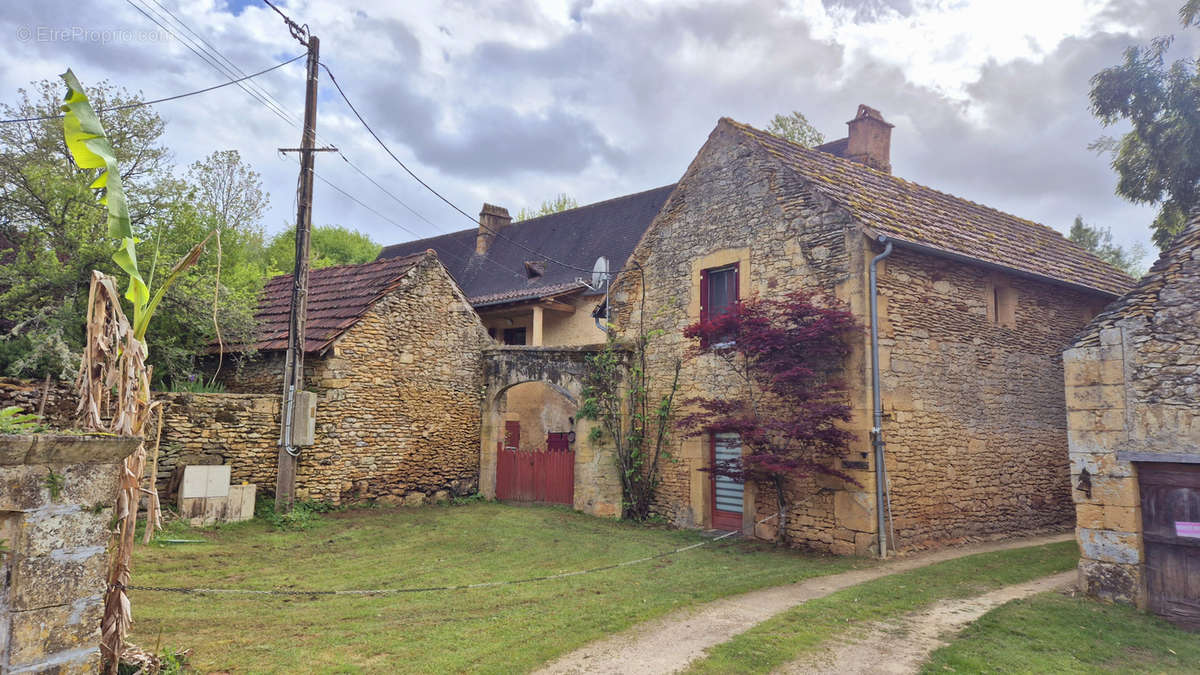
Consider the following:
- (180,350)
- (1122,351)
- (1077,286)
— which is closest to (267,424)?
(180,350)

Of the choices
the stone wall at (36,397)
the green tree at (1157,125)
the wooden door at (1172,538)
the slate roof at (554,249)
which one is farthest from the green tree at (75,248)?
the green tree at (1157,125)

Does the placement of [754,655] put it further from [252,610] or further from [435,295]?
[435,295]

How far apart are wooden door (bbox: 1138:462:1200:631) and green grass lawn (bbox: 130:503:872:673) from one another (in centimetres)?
324

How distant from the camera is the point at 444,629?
257 inches

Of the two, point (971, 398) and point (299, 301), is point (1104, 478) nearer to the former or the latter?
point (971, 398)

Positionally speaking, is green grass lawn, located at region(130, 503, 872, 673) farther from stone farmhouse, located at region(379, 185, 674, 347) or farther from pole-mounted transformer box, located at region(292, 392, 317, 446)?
stone farmhouse, located at region(379, 185, 674, 347)

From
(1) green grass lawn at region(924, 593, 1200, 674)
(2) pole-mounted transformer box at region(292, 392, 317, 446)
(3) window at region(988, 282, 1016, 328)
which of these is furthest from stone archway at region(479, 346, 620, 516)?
(1) green grass lawn at region(924, 593, 1200, 674)

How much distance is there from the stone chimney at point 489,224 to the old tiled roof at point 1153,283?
21835 millimetres

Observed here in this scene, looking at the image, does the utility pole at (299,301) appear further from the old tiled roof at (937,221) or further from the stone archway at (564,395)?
the old tiled roof at (937,221)

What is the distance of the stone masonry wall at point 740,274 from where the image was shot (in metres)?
10.6

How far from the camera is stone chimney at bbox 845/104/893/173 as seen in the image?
52.6 ft

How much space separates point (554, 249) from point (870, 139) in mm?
11648

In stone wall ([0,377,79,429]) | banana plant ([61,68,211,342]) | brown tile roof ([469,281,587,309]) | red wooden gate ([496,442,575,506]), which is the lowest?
red wooden gate ([496,442,575,506])

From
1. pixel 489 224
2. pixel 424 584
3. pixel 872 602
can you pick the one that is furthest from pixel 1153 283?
pixel 489 224
